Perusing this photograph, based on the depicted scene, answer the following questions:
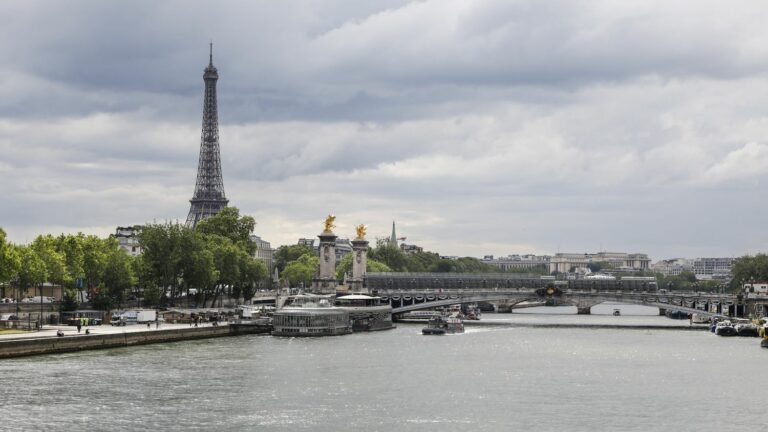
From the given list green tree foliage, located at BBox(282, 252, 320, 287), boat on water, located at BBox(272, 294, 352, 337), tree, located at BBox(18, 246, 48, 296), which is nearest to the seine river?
boat on water, located at BBox(272, 294, 352, 337)

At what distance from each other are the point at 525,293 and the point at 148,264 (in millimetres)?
37371

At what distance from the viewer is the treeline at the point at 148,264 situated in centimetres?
8981

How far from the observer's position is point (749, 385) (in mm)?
61344

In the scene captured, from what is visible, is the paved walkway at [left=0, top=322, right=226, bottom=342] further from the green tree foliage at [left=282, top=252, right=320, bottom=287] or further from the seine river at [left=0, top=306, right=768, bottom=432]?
the green tree foliage at [left=282, top=252, right=320, bottom=287]

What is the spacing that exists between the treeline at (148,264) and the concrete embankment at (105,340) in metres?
9.16

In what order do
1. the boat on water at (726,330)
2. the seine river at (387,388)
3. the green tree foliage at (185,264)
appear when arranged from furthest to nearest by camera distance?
1. the green tree foliage at (185,264)
2. the boat on water at (726,330)
3. the seine river at (387,388)

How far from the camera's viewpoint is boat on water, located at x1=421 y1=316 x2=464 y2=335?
100625mm

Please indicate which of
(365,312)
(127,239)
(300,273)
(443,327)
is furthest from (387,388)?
(127,239)

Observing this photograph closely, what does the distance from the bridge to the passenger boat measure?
10219mm

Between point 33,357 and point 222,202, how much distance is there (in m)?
117

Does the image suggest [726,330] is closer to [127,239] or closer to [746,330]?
[746,330]

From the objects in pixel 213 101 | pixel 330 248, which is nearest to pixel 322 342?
pixel 330 248

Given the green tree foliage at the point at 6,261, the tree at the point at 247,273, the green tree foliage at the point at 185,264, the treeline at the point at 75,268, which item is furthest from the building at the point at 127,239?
the green tree foliage at the point at 6,261

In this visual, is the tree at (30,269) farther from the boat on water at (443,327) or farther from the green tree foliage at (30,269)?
the boat on water at (443,327)
